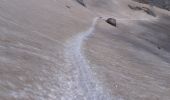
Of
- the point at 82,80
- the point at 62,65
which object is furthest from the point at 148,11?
the point at 82,80

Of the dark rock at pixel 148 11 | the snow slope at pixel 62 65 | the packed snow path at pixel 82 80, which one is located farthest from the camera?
the dark rock at pixel 148 11

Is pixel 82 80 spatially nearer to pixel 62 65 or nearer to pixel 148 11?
pixel 62 65

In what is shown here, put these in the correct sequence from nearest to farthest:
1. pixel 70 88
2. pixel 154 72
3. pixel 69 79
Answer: pixel 70 88
pixel 69 79
pixel 154 72

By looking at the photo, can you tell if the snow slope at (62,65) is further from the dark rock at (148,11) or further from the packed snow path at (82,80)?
the dark rock at (148,11)

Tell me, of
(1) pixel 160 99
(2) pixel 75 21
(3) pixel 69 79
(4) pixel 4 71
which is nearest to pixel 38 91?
(4) pixel 4 71

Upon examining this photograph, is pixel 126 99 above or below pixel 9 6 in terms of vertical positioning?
above

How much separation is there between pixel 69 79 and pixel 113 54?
7422 mm

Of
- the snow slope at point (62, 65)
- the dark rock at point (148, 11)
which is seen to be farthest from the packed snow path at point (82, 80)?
the dark rock at point (148, 11)

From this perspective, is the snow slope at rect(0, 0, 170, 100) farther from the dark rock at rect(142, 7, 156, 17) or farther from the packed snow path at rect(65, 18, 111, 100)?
the dark rock at rect(142, 7, 156, 17)

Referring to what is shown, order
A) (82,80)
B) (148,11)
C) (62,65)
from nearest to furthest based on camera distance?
(82,80), (62,65), (148,11)

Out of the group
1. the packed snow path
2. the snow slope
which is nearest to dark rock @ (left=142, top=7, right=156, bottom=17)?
the snow slope

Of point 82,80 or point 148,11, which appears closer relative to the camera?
A: point 82,80

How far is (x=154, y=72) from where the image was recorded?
60.1ft

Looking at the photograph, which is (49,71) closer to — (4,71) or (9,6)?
(4,71)
